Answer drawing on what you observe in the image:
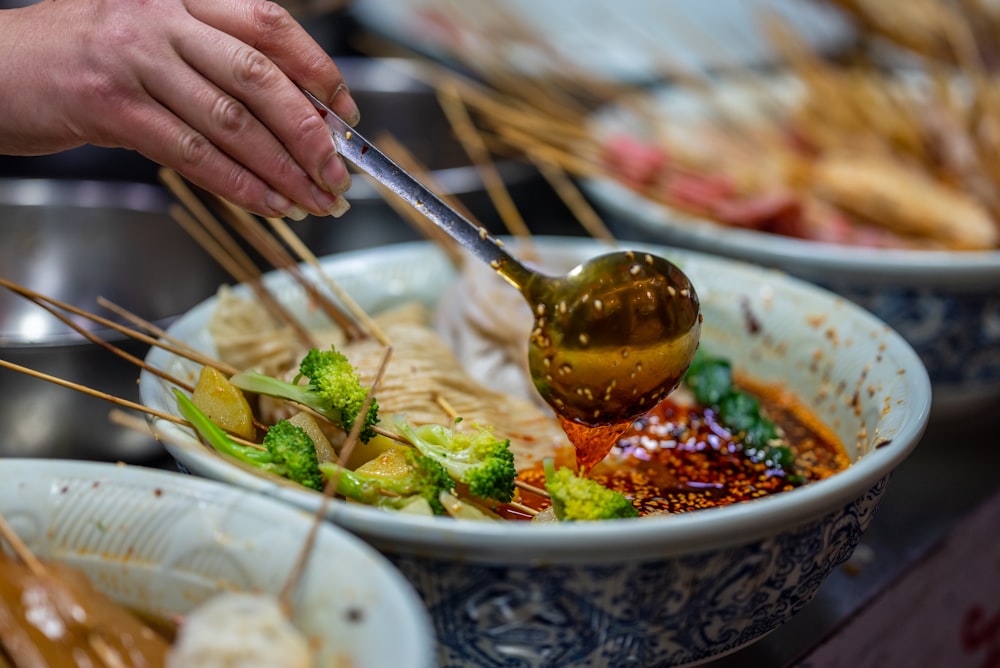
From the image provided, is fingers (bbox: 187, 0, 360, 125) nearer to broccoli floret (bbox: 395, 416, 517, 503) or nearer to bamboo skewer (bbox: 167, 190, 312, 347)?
broccoli floret (bbox: 395, 416, 517, 503)

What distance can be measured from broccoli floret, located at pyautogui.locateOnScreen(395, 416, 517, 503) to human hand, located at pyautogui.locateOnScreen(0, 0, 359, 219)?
1.64ft

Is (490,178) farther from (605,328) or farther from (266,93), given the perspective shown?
(266,93)

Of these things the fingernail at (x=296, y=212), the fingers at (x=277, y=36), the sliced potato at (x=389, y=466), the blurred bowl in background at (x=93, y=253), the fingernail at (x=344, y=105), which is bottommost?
the blurred bowl in background at (x=93, y=253)

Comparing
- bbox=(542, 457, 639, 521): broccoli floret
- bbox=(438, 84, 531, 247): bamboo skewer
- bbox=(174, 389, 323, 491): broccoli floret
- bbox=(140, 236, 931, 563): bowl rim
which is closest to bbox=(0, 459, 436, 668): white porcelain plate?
bbox=(140, 236, 931, 563): bowl rim

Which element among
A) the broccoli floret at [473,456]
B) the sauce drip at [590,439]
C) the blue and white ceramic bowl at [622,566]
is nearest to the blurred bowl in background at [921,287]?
the blue and white ceramic bowl at [622,566]

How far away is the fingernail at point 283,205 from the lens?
154 centimetres

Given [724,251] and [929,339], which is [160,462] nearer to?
[724,251]

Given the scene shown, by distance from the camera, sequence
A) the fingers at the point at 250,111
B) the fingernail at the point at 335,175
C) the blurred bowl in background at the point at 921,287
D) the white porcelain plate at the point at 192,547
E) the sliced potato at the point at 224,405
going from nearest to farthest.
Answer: the white porcelain plate at the point at 192,547, the fingers at the point at 250,111, the fingernail at the point at 335,175, the sliced potato at the point at 224,405, the blurred bowl in background at the point at 921,287

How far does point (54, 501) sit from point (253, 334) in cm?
86

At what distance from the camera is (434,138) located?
4.35 m

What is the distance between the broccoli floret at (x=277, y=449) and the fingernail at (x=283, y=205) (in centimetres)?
38

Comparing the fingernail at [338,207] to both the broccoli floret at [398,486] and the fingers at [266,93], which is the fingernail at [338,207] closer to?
the fingers at [266,93]

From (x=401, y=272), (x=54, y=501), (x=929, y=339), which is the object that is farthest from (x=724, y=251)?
(x=54, y=501)

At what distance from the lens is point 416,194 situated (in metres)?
1.63
